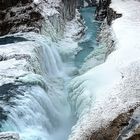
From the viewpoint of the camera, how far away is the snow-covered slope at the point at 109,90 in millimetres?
12547

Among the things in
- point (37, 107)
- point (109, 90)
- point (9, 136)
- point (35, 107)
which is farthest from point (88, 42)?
point (9, 136)

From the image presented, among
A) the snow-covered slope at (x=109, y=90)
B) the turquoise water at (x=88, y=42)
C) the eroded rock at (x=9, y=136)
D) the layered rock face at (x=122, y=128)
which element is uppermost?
the turquoise water at (x=88, y=42)

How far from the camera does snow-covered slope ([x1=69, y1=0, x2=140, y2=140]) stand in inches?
494

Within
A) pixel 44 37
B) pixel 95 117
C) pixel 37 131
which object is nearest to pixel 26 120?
pixel 37 131

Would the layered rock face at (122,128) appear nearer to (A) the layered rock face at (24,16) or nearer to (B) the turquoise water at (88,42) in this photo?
(B) the turquoise water at (88,42)

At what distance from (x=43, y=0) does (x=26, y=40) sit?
23.8 feet

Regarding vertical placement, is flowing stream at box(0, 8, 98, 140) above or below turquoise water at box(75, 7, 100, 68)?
below

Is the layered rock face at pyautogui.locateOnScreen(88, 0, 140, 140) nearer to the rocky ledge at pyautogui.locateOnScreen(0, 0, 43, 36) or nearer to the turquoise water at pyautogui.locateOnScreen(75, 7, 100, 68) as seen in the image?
the turquoise water at pyautogui.locateOnScreen(75, 7, 100, 68)

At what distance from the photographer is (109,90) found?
47.5 ft

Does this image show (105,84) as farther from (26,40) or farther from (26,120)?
(26,40)

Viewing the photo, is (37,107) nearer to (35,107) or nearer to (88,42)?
(35,107)

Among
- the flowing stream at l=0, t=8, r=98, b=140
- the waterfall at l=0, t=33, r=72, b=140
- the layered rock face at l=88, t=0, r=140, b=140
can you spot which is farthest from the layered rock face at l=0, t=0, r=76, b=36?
the layered rock face at l=88, t=0, r=140, b=140

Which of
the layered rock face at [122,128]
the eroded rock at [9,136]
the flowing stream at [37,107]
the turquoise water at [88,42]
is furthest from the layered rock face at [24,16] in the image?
the layered rock face at [122,128]

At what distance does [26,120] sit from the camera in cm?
1485
